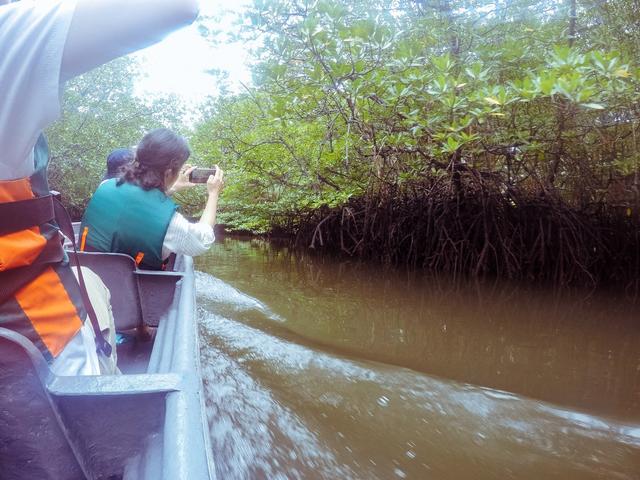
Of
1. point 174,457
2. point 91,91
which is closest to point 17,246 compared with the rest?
point 174,457

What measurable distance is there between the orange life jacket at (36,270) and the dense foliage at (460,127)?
3252 mm

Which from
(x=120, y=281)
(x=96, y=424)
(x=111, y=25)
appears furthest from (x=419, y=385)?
(x=111, y=25)

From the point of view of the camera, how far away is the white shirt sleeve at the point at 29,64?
611mm

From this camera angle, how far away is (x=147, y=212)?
1.92 metres

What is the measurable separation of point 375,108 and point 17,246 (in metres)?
4.55

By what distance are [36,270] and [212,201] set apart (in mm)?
1442

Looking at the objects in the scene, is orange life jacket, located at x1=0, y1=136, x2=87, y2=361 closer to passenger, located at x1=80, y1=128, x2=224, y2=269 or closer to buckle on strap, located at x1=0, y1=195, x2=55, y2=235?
buckle on strap, located at x1=0, y1=195, x2=55, y2=235

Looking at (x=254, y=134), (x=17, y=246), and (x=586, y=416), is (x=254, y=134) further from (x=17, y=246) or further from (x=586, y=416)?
(x=17, y=246)

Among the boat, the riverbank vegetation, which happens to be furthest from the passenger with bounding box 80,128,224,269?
the riverbank vegetation

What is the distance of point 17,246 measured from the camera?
69 centimetres

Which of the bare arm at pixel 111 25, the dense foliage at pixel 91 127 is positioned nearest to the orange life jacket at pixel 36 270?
the bare arm at pixel 111 25

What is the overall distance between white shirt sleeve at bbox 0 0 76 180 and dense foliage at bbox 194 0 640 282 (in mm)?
3219

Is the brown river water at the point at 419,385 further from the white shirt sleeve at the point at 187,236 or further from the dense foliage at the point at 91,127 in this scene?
the dense foliage at the point at 91,127

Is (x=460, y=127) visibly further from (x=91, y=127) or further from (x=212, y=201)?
(x=91, y=127)
